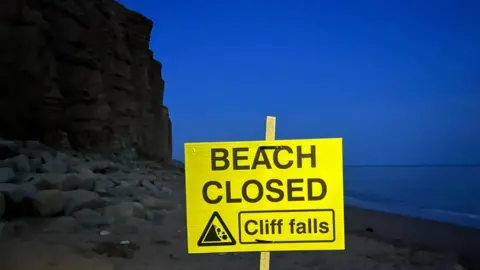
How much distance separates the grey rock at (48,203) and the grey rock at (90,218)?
0.27 m

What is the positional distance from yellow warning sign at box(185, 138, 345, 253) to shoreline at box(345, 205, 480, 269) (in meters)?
6.97

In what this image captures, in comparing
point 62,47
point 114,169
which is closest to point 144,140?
point 62,47

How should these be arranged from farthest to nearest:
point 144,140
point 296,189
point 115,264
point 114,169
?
point 144,140, point 114,169, point 115,264, point 296,189

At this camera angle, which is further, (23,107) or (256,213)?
(23,107)

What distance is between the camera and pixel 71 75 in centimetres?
1609

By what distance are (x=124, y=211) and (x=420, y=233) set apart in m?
9.07

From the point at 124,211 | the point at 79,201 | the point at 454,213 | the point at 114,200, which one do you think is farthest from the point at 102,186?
the point at 454,213

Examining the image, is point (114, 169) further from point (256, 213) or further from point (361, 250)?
point (256, 213)

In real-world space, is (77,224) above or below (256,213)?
below

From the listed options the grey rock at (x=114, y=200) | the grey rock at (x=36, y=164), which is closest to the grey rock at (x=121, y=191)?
the grey rock at (x=114, y=200)

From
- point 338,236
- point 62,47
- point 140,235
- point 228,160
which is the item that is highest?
point 62,47

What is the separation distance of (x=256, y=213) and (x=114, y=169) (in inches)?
464

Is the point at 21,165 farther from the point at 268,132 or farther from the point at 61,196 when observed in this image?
the point at 268,132

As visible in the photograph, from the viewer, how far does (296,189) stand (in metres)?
2.43
